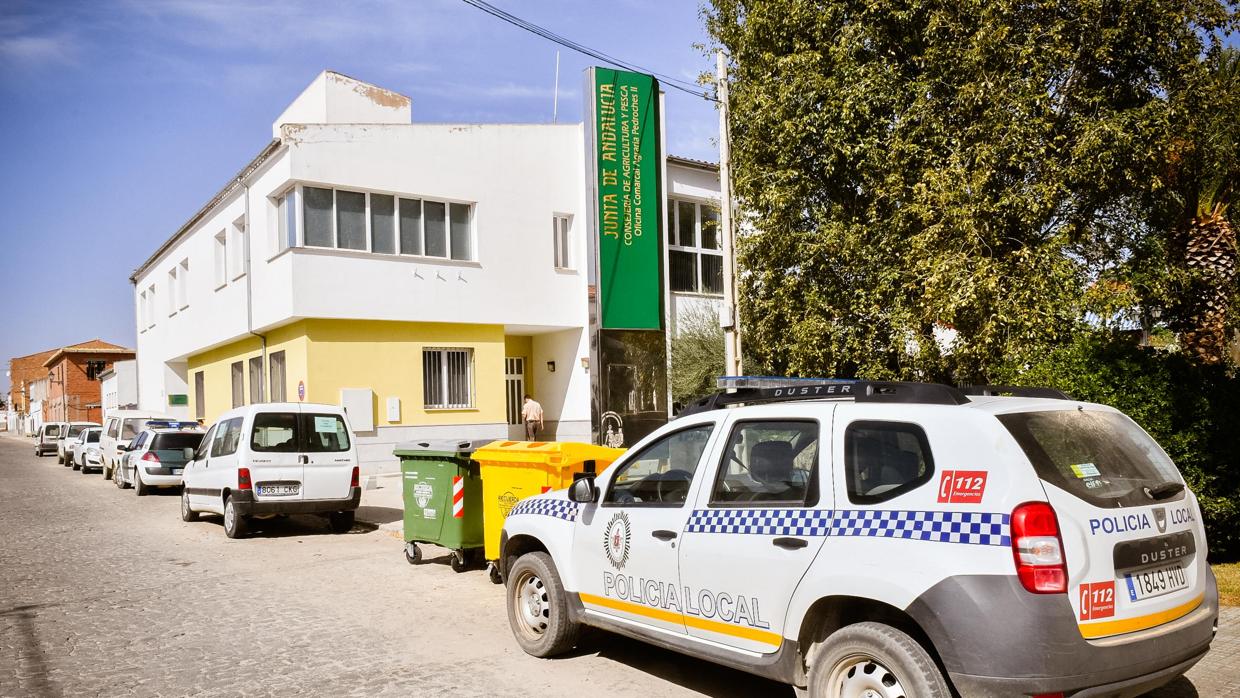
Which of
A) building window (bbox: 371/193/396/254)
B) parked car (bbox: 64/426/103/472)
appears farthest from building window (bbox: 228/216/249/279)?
parked car (bbox: 64/426/103/472)

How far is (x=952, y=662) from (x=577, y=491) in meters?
2.66

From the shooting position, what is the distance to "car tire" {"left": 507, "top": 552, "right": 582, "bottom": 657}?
6.05 m

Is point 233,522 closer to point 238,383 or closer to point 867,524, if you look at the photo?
point 867,524

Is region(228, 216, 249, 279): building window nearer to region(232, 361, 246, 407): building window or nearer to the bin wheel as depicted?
region(232, 361, 246, 407): building window

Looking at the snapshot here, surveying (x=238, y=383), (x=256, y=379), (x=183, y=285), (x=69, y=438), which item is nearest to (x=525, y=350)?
(x=256, y=379)

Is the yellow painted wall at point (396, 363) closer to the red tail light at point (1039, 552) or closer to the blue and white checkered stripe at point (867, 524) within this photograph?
the blue and white checkered stripe at point (867, 524)

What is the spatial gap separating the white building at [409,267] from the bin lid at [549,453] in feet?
41.7

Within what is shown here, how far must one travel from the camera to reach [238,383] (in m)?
26.4

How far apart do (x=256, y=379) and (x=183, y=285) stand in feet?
30.3

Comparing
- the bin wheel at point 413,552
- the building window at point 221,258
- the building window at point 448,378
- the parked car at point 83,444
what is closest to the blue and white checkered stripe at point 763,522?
the bin wheel at point 413,552

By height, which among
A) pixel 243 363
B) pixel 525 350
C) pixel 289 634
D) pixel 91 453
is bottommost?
pixel 91 453

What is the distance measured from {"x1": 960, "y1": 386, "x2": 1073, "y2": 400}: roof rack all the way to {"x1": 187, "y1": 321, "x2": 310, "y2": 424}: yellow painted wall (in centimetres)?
1786

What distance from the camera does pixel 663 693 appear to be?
552 centimetres

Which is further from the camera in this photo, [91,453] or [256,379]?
[91,453]
